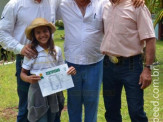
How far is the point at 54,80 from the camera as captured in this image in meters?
3.65

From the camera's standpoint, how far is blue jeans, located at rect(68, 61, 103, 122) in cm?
391

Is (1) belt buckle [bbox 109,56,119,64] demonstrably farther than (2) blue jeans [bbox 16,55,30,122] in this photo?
No

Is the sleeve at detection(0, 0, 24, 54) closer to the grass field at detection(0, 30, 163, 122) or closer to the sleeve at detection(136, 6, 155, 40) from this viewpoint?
the sleeve at detection(136, 6, 155, 40)

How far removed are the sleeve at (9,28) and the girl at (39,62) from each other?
18 cm

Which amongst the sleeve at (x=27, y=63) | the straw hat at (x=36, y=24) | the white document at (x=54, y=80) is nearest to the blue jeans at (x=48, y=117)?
the white document at (x=54, y=80)

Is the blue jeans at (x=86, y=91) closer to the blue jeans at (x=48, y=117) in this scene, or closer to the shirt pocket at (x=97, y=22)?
the blue jeans at (x=48, y=117)

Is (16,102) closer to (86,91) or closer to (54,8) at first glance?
(86,91)

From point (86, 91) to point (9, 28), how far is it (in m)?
1.13

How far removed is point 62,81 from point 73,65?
→ 1.04 feet

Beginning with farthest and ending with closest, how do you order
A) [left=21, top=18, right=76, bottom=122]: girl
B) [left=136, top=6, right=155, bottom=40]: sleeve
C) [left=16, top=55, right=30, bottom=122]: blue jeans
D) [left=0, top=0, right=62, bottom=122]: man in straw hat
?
[left=16, top=55, right=30, bottom=122]: blue jeans → [left=0, top=0, right=62, bottom=122]: man in straw hat → [left=21, top=18, right=76, bottom=122]: girl → [left=136, top=6, right=155, bottom=40]: sleeve

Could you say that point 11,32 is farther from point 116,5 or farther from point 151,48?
point 151,48

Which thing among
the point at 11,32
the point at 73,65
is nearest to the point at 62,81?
the point at 73,65

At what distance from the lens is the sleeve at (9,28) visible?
3.75 metres

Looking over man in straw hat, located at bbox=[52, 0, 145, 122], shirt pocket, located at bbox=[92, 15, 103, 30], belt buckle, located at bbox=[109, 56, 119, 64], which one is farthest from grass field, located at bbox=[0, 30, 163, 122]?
shirt pocket, located at bbox=[92, 15, 103, 30]
